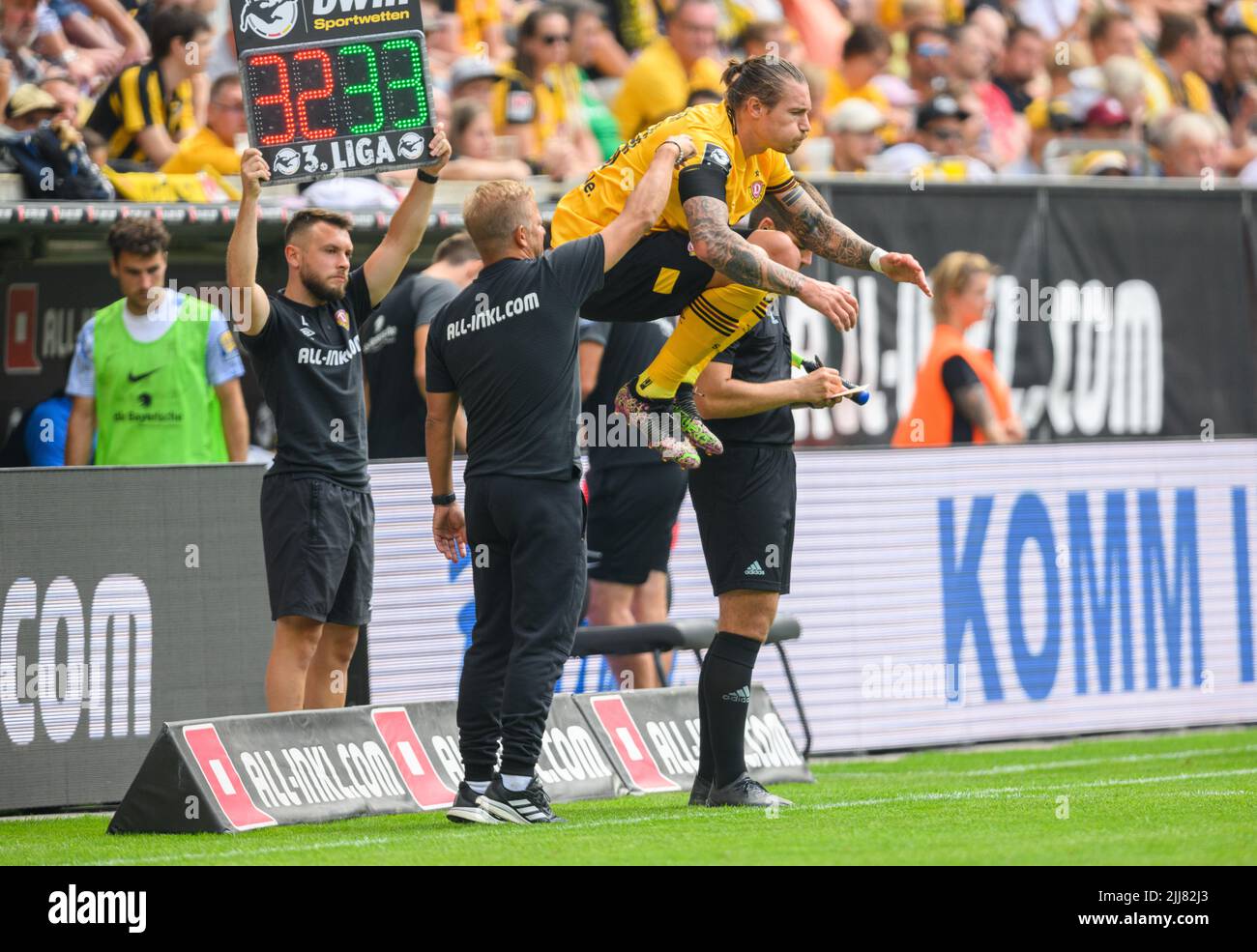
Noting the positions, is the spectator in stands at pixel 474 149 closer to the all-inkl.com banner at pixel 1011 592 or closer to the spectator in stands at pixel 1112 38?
the all-inkl.com banner at pixel 1011 592

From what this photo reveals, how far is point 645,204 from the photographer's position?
7246 millimetres

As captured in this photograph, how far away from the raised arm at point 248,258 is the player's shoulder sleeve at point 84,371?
1820 millimetres

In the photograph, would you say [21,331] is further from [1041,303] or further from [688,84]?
[1041,303]

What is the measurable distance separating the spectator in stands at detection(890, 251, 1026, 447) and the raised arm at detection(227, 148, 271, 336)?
15.3 ft

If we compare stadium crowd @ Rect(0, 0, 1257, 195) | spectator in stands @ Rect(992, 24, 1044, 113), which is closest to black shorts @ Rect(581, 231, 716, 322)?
stadium crowd @ Rect(0, 0, 1257, 195)

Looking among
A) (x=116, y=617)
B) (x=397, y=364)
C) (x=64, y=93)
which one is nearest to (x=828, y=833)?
(x=116, y=617)

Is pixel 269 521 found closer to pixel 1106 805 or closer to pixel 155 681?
pixel 155 681

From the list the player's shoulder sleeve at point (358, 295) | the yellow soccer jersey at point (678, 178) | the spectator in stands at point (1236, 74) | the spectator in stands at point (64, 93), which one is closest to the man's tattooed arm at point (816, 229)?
the yellow soccer jersey at point (678, 178)

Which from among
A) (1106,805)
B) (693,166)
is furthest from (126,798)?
(1106,805)

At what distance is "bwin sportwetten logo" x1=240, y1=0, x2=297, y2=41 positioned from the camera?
8.53 m

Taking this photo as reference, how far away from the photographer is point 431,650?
9836 millimetres

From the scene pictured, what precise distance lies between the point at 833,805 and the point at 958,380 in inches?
163

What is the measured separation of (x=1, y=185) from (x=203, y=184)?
41.7 inches

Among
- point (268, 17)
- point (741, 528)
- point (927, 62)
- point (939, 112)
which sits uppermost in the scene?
point (927, 62)
